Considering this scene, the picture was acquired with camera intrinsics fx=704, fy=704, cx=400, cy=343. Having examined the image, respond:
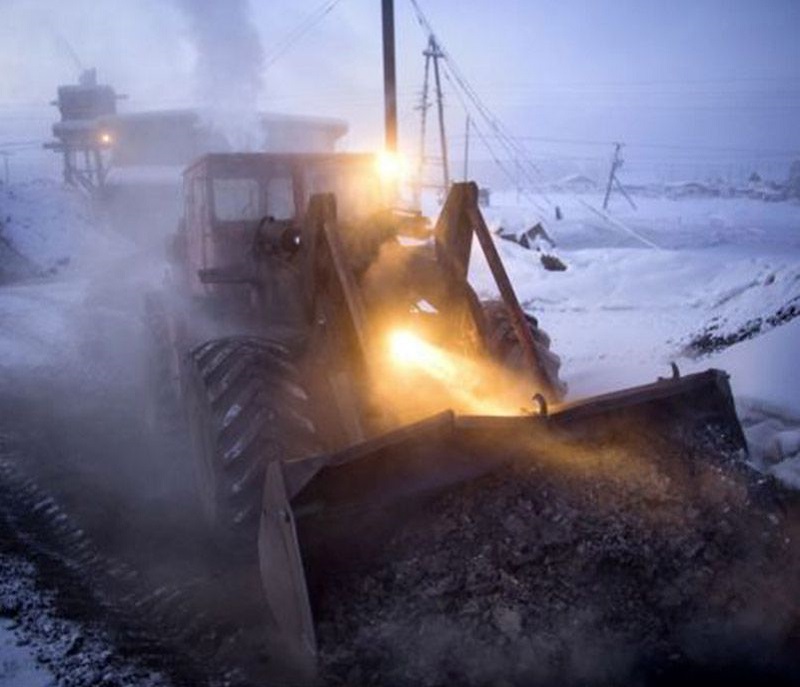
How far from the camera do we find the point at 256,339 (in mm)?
4941

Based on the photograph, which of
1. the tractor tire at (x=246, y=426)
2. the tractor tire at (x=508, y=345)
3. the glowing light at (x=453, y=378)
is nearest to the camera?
the tractor tire at (x=246, y=426)

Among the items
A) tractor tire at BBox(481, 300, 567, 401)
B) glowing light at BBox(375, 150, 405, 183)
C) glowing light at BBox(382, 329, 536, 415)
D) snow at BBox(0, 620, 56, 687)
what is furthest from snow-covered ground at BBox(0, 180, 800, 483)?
snow at BBox(0, 620, 56, 687)

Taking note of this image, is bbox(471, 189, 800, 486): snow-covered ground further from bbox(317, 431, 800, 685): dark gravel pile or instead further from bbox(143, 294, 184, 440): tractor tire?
bbox(143, 294, 184, 440): tractor tire

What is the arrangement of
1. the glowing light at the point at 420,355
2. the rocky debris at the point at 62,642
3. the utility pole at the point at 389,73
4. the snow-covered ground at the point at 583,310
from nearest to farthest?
the rocky debris at the point at 62,642 < the glowing light at the point at 420,355 < the snow-covered ground at the point at 583,310 < the utility pole at the point at 389,73

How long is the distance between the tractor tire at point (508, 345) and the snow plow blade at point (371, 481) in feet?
3.61

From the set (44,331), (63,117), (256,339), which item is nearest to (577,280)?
(44,331)

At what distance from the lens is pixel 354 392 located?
14.0ft

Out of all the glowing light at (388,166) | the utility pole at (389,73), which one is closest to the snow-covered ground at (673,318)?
the glowing light at (388,166)

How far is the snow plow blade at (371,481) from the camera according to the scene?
10.8ft

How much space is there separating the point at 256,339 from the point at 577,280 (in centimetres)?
1343

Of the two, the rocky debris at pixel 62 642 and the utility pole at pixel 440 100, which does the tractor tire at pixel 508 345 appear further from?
the utility pole at pixel 440 100

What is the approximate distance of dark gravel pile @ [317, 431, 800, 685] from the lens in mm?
3258

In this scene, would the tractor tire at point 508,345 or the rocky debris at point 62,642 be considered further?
the tractor tire at point 508,345

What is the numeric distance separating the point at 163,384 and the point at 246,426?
11.0 feet
